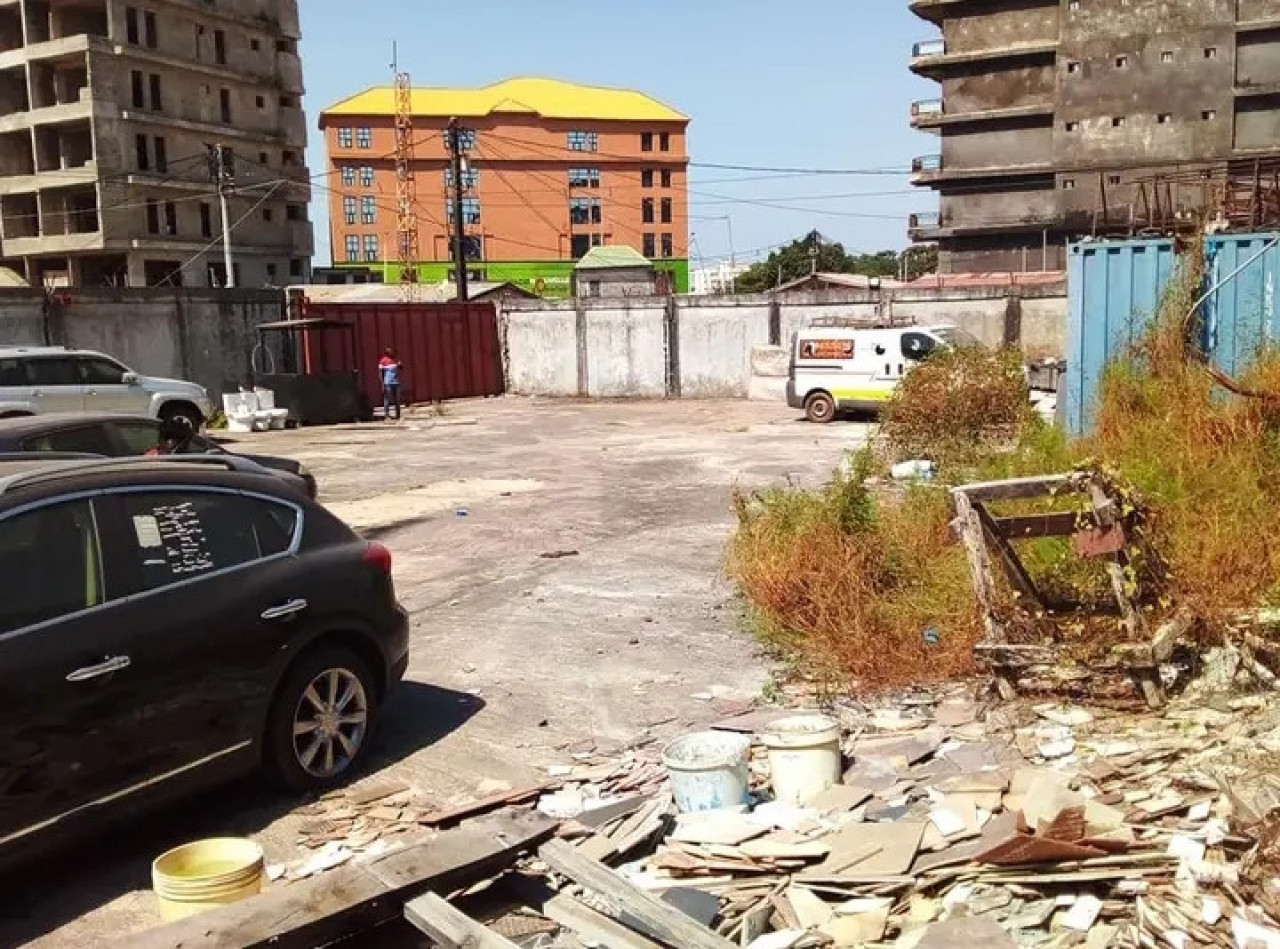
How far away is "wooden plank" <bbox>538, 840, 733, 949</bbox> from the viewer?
142 inches

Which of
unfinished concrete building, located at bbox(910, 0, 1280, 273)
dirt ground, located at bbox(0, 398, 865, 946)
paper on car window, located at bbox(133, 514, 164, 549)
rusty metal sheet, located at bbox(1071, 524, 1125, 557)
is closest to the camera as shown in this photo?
paper on car window, located at bbox(133, 514, 164, 549)

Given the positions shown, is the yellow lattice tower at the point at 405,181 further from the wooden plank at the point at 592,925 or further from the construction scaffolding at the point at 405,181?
the wooden plank at the point at 592,925

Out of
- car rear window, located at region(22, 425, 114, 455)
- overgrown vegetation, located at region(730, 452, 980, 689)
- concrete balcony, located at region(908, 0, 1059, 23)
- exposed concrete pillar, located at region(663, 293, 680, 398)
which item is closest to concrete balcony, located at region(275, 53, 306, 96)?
concrete balcony, located at region(908, 0, 1059, 23)

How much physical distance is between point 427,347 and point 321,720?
91.1ft

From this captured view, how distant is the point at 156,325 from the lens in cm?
2667

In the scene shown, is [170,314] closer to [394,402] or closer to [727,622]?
[394,402]

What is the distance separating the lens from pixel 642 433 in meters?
23.1

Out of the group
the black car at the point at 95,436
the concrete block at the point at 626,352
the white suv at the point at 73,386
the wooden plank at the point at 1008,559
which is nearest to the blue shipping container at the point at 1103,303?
the wooden plank at the point at 1008,559

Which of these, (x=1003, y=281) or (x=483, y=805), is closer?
(x=483, y=805)

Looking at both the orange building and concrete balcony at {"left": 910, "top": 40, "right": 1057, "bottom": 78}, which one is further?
the orange building

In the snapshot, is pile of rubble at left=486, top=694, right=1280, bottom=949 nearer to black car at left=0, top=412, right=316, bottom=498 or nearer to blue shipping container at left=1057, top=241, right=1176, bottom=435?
black car at left=0, top=412, right=316, bottom=498

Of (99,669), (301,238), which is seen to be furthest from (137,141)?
(99,669)

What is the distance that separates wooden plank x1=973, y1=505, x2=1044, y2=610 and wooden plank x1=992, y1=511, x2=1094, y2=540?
0.17ft

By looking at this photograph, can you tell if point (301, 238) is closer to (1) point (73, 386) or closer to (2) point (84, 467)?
(1) point (73, 386)
